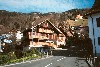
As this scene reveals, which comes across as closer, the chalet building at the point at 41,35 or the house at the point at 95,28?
the house at the point at 95,28

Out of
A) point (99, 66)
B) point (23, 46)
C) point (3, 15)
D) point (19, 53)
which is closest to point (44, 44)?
point (23, 46)

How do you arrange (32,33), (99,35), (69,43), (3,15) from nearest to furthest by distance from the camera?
(99,35) → (32,33) → (69,43) → (3,15)

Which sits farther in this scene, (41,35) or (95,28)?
(41,35)

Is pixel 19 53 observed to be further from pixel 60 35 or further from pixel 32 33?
pixel 60 35

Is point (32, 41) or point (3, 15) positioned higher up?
point (3, 15)

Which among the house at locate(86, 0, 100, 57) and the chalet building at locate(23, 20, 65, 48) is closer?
the house at locate(86, 0, 100, 57)

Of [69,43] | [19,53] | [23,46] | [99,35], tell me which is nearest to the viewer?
[99,35]

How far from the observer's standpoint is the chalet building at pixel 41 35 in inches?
2547

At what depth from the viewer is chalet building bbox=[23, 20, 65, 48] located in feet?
212

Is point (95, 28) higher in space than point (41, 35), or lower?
higher

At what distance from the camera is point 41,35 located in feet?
221

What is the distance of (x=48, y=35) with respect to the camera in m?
69.8

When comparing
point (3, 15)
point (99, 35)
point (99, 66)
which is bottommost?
point (99, 66)

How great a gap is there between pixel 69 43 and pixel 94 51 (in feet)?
121
